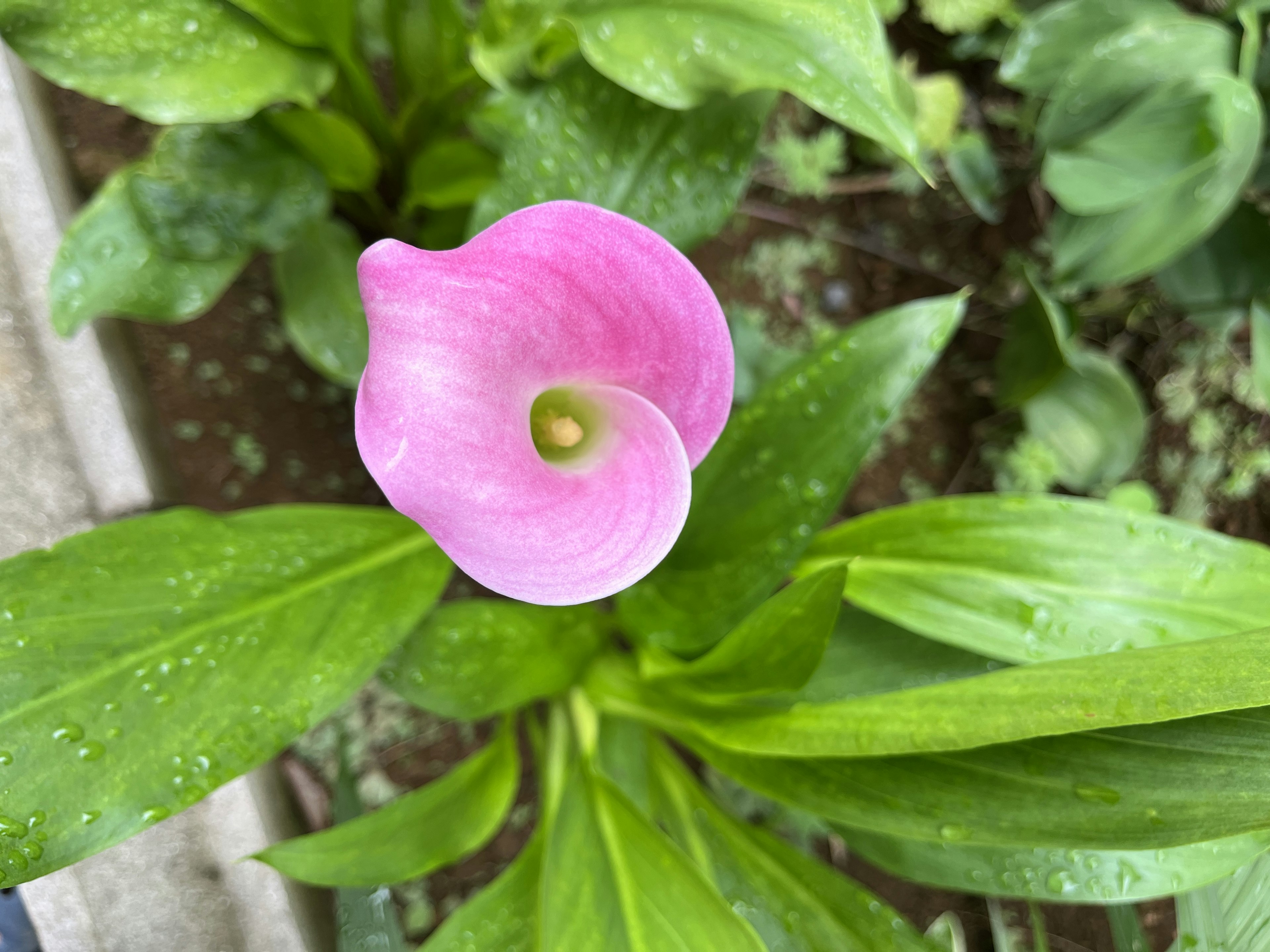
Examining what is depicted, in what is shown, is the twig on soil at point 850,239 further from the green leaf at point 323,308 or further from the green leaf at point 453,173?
the green leaf at point 323,308

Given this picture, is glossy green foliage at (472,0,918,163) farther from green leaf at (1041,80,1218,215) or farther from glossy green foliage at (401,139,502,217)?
green leaf at (1041,80,1218,215)

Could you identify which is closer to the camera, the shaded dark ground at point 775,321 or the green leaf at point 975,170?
the shaded dark ground at point 775,321

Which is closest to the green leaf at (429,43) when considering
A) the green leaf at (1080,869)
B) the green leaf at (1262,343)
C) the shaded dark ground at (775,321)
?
the shaded dark ground at (775,321)

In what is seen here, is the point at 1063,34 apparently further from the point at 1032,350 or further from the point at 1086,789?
the point at 1086,789

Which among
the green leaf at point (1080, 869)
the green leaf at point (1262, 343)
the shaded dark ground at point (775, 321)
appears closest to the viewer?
the green leaf at point (1080, 869)

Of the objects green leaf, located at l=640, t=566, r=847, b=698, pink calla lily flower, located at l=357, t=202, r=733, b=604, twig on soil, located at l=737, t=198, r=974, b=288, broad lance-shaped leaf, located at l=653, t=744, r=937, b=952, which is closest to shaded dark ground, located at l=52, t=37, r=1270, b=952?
twig on soil, located at l=737, t=198, r=974, b=288

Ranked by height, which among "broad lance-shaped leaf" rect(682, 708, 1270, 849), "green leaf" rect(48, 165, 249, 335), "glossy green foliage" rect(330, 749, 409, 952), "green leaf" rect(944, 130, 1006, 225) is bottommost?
"glossy green foliage" rect(330, 749, 409, 952)

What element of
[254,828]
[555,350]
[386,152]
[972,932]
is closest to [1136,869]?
[555,350]
